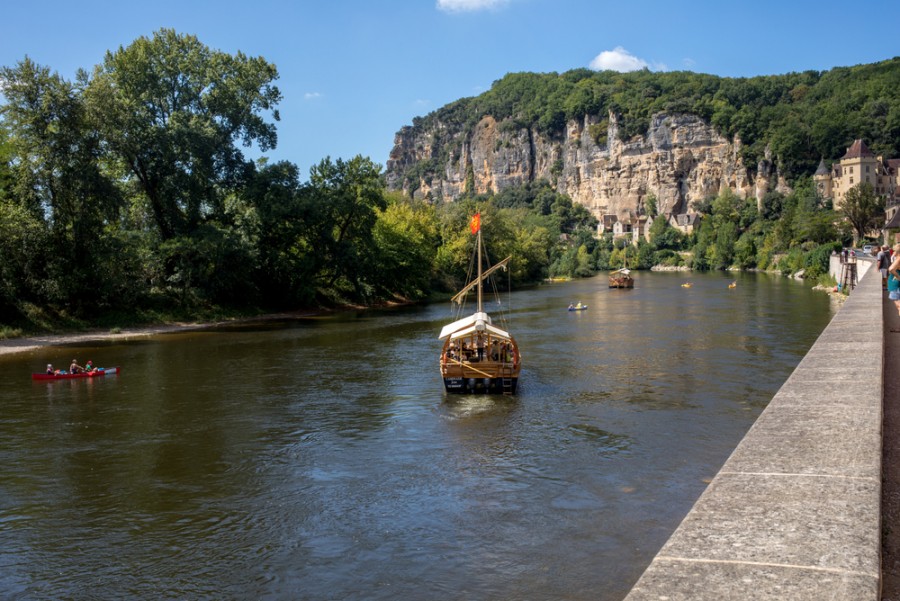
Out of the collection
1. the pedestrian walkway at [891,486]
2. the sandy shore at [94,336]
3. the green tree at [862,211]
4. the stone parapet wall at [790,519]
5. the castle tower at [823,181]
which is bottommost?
the sandy shore at [94,336]

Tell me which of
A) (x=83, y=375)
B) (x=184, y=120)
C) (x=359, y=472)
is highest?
(x=184, y=120)

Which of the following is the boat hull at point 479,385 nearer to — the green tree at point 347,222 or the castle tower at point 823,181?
the green tree at point 347,222

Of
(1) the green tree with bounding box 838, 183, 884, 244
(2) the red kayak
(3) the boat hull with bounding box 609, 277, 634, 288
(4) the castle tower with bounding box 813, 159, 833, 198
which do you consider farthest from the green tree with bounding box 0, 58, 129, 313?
(4) the castle tower with bounding box 813, 159, 833, 198

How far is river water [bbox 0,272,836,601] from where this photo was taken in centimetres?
1129

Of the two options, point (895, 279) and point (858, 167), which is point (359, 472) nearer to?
point (895, 279)

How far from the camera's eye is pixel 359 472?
53.7 ft

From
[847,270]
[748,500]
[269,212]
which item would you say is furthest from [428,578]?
[847,270]

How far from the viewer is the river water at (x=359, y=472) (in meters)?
11.3

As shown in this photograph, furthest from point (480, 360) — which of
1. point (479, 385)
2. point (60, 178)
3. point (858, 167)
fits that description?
point (858, 167)

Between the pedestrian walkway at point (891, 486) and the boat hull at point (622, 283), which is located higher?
A: the pedestrian walkway at point (891, 486)

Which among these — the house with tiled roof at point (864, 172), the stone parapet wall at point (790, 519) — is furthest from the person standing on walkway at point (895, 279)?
the house with tiled roof at point (864, 172)

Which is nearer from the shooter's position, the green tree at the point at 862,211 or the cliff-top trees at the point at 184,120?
the cliff-top trees at the point at 184,120

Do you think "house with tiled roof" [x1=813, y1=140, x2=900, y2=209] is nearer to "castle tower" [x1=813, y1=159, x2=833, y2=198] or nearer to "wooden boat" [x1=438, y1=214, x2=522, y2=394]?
"castle tower" [x1=813, y1=159, x2=833, y2=198]

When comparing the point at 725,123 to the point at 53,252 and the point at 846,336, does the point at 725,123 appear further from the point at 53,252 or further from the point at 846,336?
the point at 846,336
